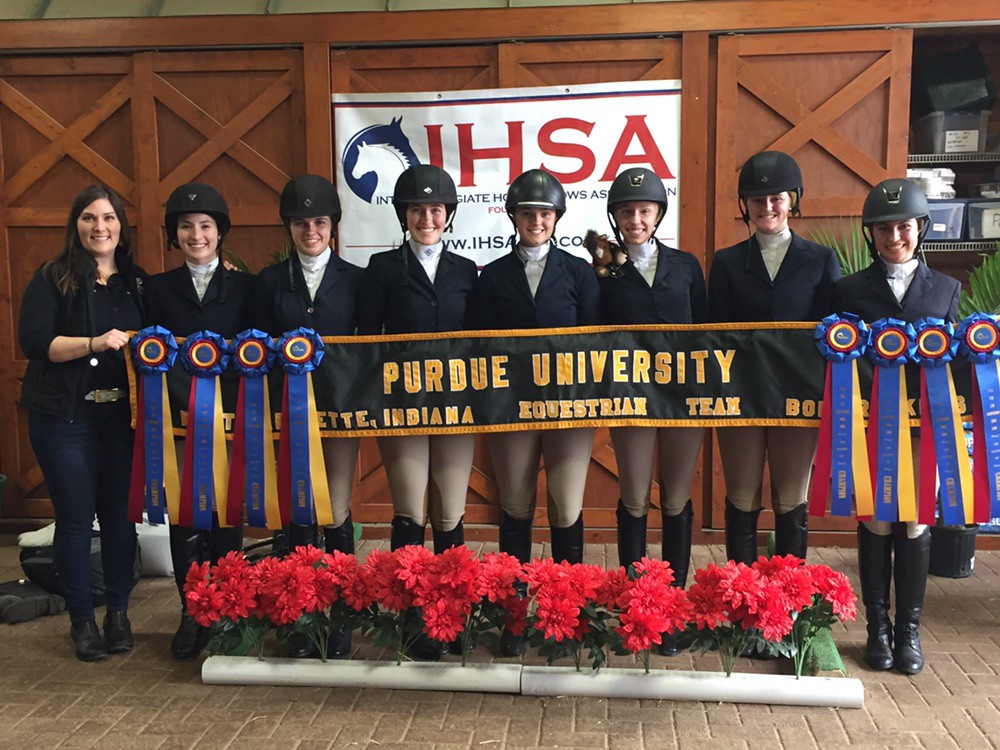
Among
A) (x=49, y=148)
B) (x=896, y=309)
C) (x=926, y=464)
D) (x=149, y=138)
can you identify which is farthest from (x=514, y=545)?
(x=49, y=148)

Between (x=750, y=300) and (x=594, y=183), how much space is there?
5.73ft

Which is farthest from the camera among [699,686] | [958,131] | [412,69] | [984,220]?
[958,131]

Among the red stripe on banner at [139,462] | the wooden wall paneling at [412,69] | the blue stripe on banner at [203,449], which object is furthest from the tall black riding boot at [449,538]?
the wooden wall paneling at [412,69]

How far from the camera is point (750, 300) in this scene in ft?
10.6

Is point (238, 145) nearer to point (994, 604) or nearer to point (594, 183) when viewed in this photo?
point (594, 183)

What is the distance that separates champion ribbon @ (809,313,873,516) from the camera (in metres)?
3.00

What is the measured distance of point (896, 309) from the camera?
305 cm

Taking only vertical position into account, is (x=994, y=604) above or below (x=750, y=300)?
below

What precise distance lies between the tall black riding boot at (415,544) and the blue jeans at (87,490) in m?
1.08

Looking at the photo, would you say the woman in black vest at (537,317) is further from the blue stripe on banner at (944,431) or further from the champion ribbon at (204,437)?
the blue stripe on banner at (944,431)

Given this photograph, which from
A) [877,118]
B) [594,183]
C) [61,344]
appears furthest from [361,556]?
[877,118]

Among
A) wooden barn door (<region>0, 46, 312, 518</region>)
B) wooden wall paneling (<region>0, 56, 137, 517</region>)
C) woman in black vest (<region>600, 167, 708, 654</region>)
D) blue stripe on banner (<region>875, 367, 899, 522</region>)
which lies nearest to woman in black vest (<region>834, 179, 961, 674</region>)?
blue stripe on banner (<region>875, 367, 899, 522</region>)

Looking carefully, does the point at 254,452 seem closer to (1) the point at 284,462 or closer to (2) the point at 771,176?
(1) the point at 284,462

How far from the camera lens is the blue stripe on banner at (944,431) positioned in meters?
2.97
